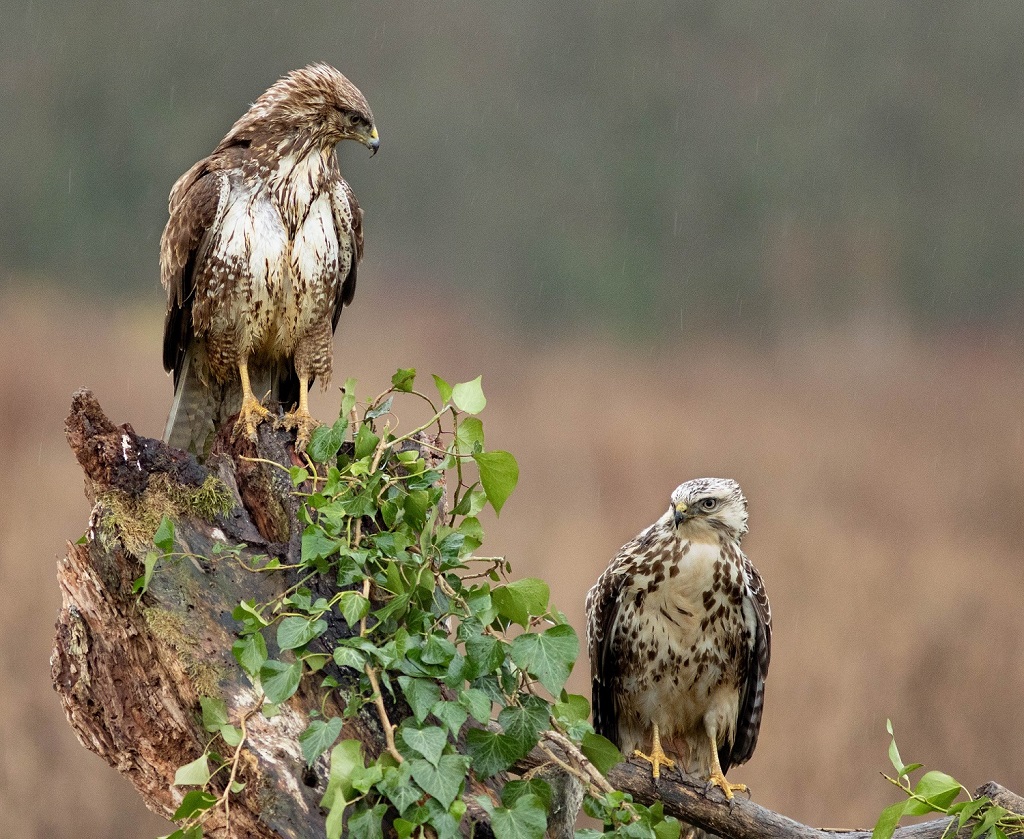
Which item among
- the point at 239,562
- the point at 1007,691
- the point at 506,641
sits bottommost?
the point at 1007,691

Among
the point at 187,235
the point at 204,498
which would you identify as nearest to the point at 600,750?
the point at 204,498

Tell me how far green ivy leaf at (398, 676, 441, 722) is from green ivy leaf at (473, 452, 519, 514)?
0.32m

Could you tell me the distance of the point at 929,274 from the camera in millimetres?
5273

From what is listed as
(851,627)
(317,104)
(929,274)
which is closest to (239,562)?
(317,104)

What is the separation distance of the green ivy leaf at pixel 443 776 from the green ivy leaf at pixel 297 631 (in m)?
0.25

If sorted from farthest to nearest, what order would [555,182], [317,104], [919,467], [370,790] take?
[555,182] < [919,467] < [317,104] < [370,790]

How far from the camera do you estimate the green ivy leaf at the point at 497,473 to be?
1887mm

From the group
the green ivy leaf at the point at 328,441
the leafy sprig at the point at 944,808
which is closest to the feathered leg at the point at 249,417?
the green ivy leaf at the point at 328,441

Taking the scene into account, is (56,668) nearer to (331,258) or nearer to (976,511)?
(331,258)

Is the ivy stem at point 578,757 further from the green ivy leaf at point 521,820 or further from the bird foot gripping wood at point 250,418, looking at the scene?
the bird foot gripping wood at point 250,418

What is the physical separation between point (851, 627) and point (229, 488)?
3281 millimetres

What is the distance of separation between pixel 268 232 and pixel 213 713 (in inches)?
50.4

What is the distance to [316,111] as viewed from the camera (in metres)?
2.68

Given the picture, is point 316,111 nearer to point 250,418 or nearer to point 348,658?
point 250,418
